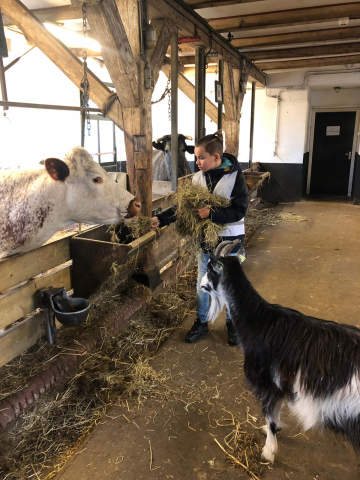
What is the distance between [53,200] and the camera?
7.38ft

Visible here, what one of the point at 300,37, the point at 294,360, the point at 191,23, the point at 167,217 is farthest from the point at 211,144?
the point at 300,37

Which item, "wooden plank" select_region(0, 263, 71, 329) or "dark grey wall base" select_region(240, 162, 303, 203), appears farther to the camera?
"dark grey wall base" select_region(240, 162, 303, 203)

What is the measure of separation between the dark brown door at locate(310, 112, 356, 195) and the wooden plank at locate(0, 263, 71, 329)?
9342mm

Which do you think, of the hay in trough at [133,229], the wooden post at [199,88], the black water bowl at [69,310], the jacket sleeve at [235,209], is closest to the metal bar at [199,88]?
the wooden post at [199,88]

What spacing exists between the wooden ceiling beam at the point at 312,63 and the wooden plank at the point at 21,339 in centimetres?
746

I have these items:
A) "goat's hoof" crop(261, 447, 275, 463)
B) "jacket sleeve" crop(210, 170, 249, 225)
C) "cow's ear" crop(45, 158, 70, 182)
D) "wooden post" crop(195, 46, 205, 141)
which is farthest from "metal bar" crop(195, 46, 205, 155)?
"goat's hoof" crop(261, 447, 275, 463)

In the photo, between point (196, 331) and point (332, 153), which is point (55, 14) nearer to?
point (196, 331)

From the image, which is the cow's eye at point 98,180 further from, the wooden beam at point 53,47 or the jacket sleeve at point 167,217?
the wooden beam at point 53,47

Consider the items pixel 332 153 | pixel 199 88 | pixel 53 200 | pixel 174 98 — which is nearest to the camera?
pixel 53 200

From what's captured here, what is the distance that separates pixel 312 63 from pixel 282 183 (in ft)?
9.19

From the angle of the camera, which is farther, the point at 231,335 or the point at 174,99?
the point at 174,99

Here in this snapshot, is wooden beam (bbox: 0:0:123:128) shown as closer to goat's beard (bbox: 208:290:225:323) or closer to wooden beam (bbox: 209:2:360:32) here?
goat's beard (bbox: 208:290:225:323)

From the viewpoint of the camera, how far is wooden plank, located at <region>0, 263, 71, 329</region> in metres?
2.19

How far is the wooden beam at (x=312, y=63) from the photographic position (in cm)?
746
